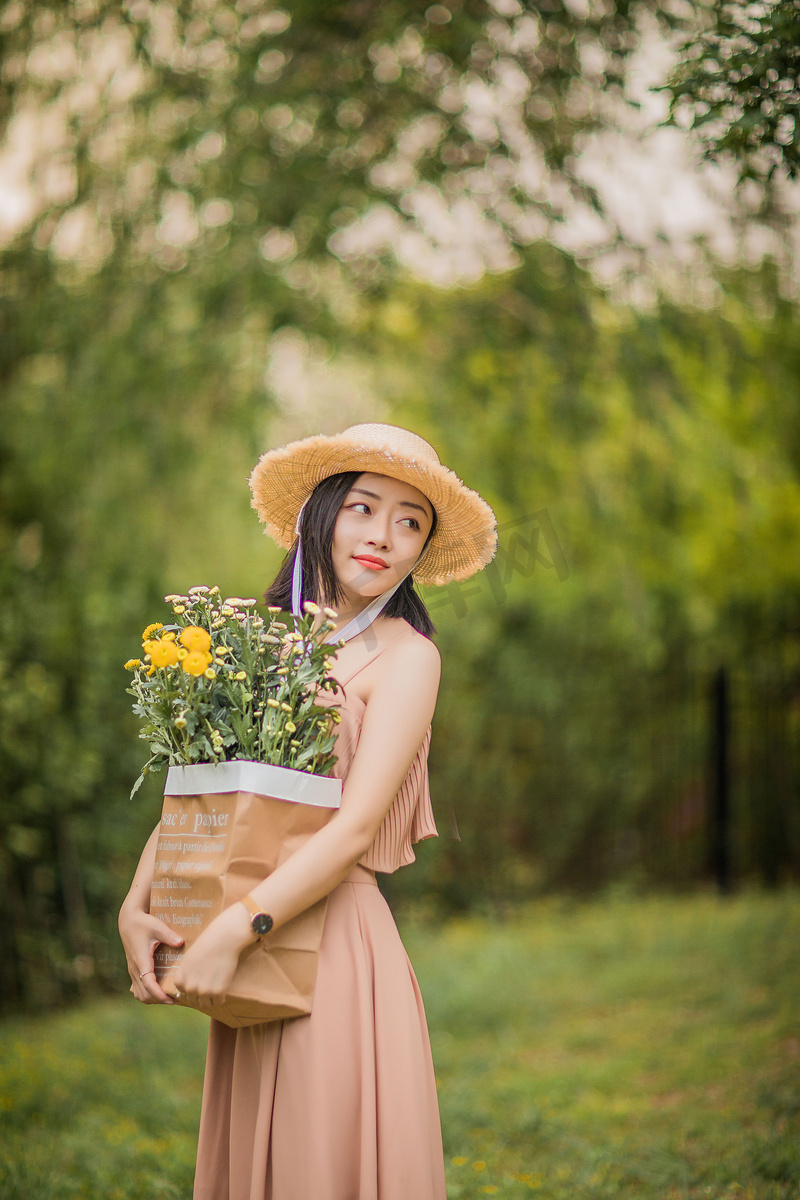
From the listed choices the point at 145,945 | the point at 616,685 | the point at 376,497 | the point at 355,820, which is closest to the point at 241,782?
the point at 355,820

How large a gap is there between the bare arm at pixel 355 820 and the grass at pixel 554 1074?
6.61ft

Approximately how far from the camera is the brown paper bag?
1709mm

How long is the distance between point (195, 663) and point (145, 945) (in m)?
0.56

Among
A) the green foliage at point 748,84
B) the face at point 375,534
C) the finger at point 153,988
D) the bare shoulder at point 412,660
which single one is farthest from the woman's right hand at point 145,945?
the green foliage at point 748,84

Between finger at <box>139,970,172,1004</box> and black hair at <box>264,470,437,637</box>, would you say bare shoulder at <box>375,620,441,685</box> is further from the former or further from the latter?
finger at <box>139,970,172,1004</box>

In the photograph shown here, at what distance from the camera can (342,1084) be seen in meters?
1.86

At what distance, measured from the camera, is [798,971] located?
5.64 metres

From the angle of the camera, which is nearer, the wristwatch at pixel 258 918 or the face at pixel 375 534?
the wristwatch at pixel 258 918

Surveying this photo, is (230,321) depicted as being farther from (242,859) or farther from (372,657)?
(242,859)

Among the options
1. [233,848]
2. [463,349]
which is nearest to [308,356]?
[463,349]

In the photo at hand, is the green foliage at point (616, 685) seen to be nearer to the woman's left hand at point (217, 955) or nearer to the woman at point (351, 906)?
the woman at point (351, 906)

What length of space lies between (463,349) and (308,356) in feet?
2.81

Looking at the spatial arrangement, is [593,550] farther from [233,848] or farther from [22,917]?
[233,848]

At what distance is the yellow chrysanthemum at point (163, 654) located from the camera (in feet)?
5.74
